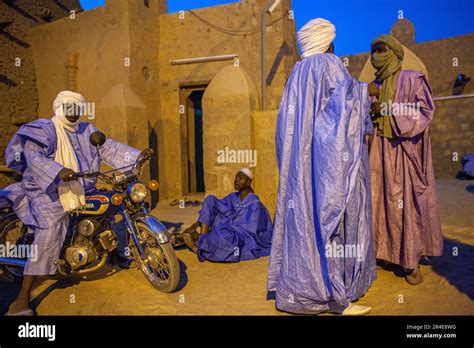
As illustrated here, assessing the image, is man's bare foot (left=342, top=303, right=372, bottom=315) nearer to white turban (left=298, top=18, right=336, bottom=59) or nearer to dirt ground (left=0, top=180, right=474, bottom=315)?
dirt ground (left=0, top=180, right=474, bottom=315)

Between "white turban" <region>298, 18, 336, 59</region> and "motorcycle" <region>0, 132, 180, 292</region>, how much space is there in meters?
1.63

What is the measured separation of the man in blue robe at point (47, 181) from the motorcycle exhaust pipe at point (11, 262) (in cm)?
35

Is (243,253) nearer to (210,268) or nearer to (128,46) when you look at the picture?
(210,268)

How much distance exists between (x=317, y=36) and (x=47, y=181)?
2.30m

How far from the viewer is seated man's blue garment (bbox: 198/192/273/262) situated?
12.5ft

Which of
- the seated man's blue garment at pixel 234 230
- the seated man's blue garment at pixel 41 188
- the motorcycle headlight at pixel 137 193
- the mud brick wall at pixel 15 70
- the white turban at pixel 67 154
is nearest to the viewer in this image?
the seated man's blue garment at pixel 41 188

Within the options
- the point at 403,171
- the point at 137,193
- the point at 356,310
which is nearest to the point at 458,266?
the point at 403,171

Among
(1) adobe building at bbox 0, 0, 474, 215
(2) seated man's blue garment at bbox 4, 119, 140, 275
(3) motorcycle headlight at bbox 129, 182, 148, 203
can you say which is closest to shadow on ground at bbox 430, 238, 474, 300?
(3) motorcycle headlight at bbox 129, 182, 148, 203

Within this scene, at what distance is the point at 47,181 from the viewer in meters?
2.67

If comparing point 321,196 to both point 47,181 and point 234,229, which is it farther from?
point 47,181

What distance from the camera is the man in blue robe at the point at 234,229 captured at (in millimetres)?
3828

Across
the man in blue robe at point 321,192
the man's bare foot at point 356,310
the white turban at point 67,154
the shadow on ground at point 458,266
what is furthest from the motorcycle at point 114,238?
the shadow on ground at point 458,266

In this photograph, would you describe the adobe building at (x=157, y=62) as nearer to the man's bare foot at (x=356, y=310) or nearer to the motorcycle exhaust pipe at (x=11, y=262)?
the motorcycle exhaust pipe at (x=11, y=262)
